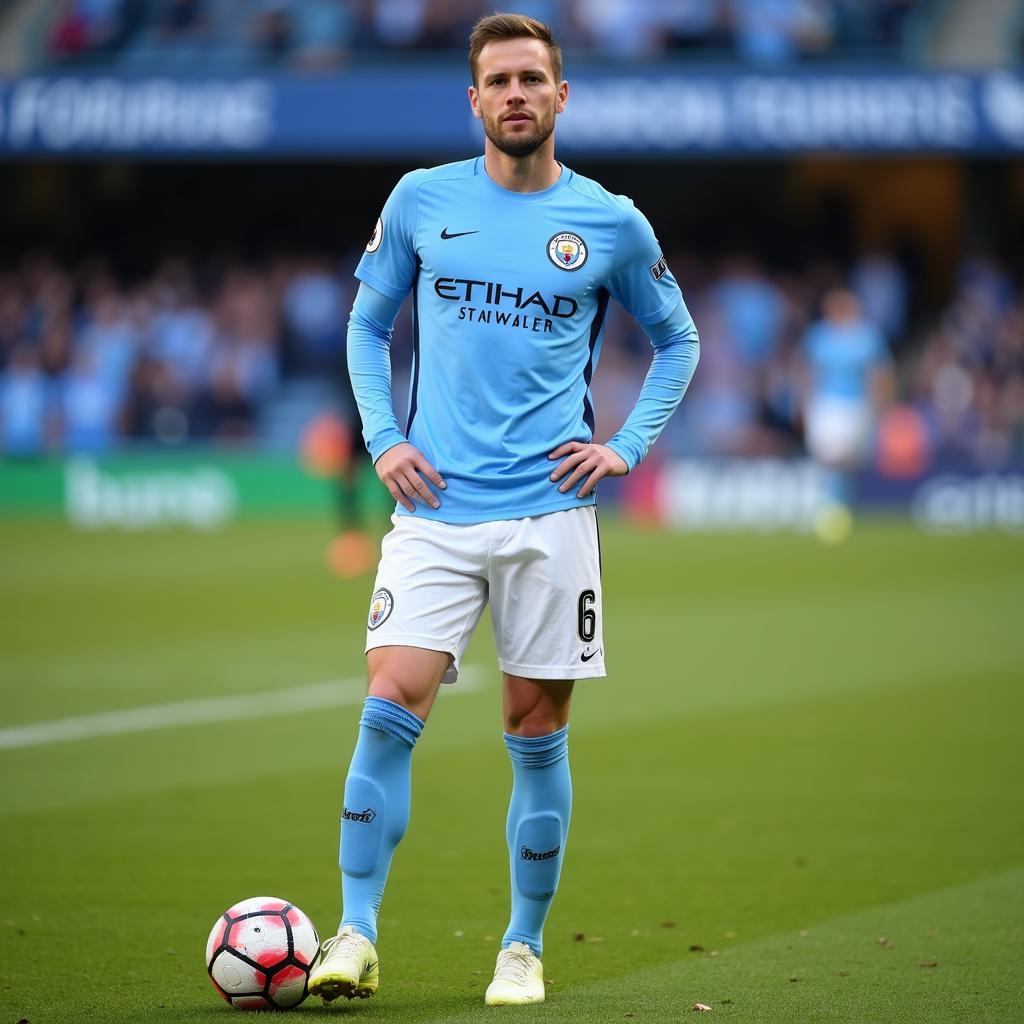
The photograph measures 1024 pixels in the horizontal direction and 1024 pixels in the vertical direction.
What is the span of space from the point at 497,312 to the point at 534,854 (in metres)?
1.39

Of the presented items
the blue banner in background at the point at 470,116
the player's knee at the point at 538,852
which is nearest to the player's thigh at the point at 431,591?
the player's knee at the point at 538,852

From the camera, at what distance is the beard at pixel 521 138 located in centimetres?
462

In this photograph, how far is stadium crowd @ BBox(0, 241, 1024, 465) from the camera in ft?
80.3

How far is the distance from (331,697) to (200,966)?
528 centimetres

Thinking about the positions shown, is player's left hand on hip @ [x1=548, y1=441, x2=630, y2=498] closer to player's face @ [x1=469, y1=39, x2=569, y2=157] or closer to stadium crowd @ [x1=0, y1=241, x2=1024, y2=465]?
player's face @ [x1=469, y1=39, x2=569, y2=157]

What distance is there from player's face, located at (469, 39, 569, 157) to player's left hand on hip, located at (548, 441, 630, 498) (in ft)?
2.44

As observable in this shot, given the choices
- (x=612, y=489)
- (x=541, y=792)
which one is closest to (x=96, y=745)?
(x=541, y=792)

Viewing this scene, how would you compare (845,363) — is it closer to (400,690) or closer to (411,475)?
(411,475)

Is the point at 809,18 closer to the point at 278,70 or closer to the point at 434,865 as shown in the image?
the point at 278,70

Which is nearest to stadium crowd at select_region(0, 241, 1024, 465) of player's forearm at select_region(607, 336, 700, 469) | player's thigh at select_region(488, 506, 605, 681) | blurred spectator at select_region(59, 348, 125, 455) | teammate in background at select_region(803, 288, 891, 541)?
blurred spectator at select_region(59, 348, 125, 455)

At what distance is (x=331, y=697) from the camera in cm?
1034

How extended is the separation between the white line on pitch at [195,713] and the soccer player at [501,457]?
4574mm

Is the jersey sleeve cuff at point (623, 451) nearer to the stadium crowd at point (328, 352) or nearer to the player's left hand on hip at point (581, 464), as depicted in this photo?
the player's left hand on hip at point (581, 464)

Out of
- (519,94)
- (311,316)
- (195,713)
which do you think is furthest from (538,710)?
(311,316)
